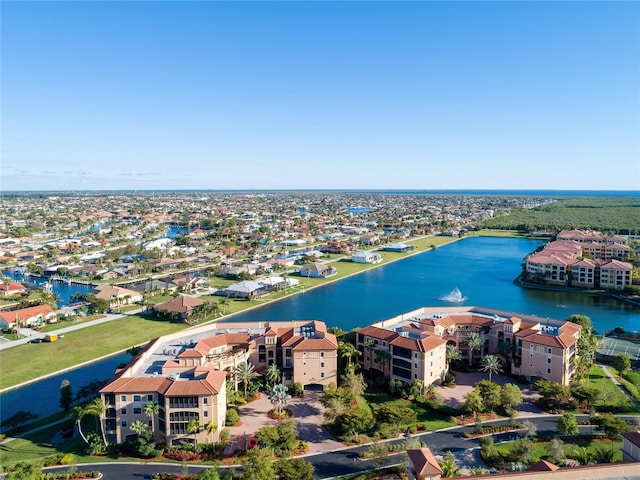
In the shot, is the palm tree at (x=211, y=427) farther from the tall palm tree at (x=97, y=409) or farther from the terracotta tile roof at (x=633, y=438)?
the terracotta tile roof at (x=633, y=438)

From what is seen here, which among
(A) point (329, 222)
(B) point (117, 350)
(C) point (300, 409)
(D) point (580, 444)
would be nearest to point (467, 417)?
(D) point (580, 444)

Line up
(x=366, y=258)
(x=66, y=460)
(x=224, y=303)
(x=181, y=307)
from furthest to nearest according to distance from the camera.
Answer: (x=366, y=258)
(x=224, y=303)
(x=181, y=307)
(x=66, y=460)

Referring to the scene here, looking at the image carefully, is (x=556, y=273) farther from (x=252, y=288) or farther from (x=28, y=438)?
(x=28, y=438)

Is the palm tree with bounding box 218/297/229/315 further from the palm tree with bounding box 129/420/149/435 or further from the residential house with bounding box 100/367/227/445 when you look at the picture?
the palm tree with bounding box 129/420/149/435

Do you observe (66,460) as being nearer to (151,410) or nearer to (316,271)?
(151,410)

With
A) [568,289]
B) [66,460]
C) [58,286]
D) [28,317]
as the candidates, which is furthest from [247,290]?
[568,289]

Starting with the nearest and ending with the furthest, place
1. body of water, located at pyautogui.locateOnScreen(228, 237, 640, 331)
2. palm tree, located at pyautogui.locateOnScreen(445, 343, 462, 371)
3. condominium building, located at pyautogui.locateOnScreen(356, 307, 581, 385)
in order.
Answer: condominium building, located at pyautogui.locateOnScreen(356, 307, 581, 385), palm tree, located at pyautogui.locateOnScreen(445, 343, 462, 371), body of water, located at pyautogui.locateOnScreen(228, 237, 640, 331)

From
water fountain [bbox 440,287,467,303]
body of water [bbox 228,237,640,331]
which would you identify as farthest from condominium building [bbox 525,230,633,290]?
water fountain [bbox 440,287,467,303]

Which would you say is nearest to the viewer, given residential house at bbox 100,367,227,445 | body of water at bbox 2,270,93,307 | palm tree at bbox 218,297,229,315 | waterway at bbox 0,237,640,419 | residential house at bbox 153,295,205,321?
residential house at bbox 100,367,227,445
